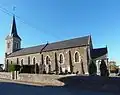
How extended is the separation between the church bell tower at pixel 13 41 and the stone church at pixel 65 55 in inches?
143

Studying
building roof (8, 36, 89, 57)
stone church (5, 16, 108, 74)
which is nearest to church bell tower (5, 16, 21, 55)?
stone church (5, 16, 108, 74)

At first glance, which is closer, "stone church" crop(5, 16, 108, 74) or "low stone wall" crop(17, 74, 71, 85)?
"low stone wall" crop(17, 74, 71, 85)

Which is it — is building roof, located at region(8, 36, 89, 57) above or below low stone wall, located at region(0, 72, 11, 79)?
above

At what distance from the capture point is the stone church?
39.7 meters

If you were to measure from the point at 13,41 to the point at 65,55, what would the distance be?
21733 mm

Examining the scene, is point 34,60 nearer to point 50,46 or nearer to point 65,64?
point 50,46

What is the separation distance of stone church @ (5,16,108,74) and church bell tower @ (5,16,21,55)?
11.9ft

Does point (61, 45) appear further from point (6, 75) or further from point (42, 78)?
point (42, 78)

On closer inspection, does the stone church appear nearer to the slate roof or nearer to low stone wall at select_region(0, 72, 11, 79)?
the slate roof

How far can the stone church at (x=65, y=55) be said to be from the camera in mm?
39719

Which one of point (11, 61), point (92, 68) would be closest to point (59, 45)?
point (92, 68)

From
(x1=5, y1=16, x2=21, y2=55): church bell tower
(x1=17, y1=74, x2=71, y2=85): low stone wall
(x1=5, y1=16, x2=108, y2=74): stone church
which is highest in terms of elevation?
(x1=5, y1=16, x2=21, y2=55): church bell tower

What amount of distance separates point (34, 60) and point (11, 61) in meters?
10.6

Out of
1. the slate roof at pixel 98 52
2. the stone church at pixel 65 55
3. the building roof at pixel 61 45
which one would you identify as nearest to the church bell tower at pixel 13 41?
the stone church at pixel 65 55
